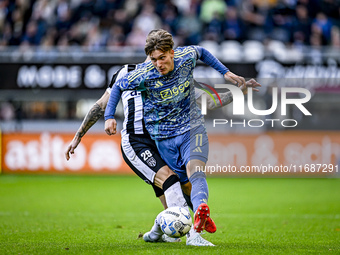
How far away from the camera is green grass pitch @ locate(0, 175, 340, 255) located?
18.0ft

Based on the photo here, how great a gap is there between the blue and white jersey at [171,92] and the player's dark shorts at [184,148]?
0.06 m

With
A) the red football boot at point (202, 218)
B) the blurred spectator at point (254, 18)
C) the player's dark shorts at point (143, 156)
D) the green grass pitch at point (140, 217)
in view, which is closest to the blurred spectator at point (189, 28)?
the blurred spectator at point (254, 18)

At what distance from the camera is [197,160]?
5.42 metres

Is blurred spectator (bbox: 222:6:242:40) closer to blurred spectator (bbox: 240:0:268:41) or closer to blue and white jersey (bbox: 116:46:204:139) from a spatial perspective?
blurred spectator (bbox: 240:0:268:41)

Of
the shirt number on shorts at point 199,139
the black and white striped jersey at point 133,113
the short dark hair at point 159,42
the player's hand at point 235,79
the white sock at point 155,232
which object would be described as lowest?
the white sock at point 155,232

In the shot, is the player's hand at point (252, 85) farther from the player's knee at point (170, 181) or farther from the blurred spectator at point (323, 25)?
the blurred spectator at point (323, 25)

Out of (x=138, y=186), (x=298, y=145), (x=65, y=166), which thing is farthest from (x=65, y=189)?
(x=298, y=145)

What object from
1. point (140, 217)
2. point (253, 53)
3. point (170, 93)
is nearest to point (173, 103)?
point (170, 93)

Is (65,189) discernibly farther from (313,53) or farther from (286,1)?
(286,1)

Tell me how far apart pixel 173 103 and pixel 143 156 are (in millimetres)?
640

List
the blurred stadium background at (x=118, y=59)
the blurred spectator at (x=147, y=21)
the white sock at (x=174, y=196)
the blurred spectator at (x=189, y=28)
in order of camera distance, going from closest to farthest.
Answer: the white sock at (x=174, y=196) → the blurred stadium background at (x=118, y=59) → the blurred spectator at (x=189, y=28) → the blurred spectator at (x=147, y=21)

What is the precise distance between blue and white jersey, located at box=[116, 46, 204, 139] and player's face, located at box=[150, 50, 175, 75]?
0.35 feet

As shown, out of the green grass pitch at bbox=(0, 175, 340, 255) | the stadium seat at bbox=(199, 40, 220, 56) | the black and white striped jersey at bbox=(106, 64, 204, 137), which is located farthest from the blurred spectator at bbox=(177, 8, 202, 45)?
the black and white striped jersey at bbox=(106, 64, 204, 137)

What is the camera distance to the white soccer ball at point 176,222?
5277mm
